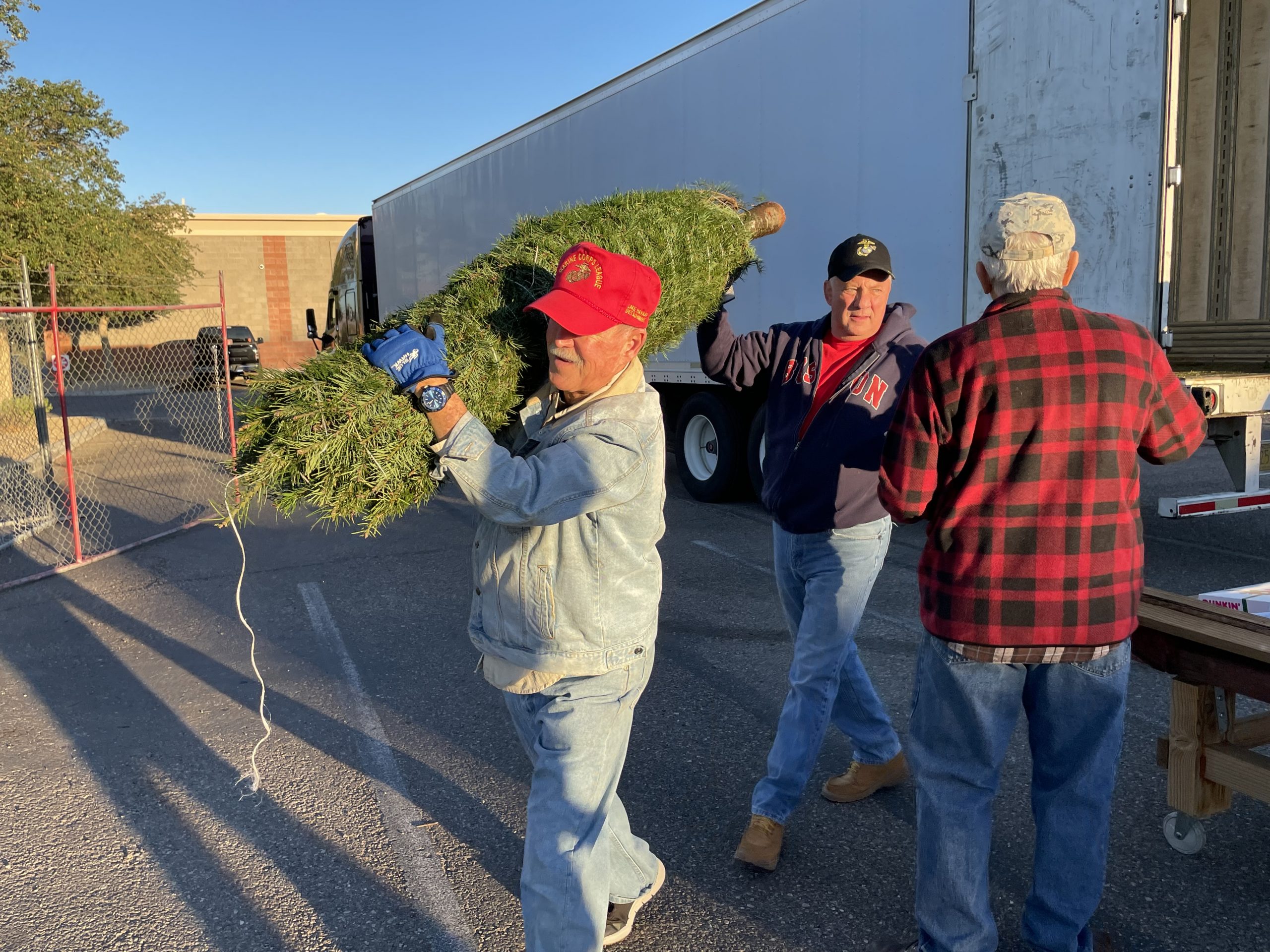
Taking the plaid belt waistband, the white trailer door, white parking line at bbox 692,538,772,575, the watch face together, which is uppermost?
the white trailer door

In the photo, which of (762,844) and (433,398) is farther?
(762,844)

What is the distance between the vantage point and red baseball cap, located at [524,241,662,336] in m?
2.04

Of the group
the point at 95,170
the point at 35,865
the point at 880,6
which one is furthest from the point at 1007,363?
the point at 95,170

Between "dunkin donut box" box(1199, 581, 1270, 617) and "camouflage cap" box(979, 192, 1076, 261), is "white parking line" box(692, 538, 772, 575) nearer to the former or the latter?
"dunkin donut box" box(1199, 581, 1270, 617)

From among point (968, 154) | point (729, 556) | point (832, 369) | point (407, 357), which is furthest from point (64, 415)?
point (968, 154)

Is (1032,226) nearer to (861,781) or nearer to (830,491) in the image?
(830,491)

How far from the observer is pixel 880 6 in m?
6.39

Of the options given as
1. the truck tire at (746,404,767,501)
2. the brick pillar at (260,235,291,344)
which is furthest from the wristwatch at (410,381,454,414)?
the brick pillar at (260,235,291,344)

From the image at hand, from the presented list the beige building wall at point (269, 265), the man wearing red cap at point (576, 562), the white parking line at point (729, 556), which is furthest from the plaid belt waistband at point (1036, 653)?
the beige building wall at point (269, 265)

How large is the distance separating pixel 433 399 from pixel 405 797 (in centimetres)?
195

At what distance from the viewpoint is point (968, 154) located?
594cm

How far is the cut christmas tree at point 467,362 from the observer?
2078 millimetres

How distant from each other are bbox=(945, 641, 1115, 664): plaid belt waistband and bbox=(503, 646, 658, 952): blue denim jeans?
76 cm

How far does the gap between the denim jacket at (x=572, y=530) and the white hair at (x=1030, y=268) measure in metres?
0.79
